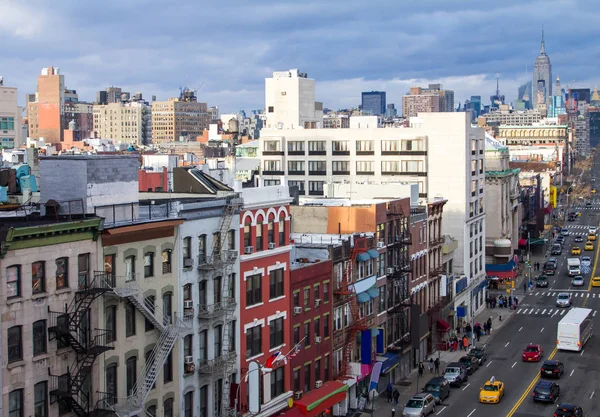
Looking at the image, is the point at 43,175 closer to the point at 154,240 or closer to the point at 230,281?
the point at 154,240

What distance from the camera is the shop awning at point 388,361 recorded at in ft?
235

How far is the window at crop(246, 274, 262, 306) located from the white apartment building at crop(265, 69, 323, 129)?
108590 millimetres

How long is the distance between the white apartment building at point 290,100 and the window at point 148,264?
118213 millimetres

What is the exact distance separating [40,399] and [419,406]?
31993 millimetres

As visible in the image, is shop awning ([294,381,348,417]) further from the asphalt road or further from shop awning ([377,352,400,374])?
the asphalt road

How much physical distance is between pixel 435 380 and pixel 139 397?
3328cm

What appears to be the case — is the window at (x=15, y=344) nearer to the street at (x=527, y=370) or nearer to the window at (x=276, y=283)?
the window at (x=276, y=283)

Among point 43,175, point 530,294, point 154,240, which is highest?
point 43,175

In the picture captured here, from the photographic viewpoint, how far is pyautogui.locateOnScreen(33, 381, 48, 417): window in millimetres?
39375

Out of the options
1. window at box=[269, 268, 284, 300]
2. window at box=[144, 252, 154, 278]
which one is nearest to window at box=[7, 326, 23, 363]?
window at box=[144, 252, 154, 278]

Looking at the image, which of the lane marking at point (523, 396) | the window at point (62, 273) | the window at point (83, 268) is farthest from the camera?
the lane marking at point (523, 396)

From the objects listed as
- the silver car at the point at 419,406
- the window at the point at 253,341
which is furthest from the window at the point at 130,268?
the silver car at the point at 419,406

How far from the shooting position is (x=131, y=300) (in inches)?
1719

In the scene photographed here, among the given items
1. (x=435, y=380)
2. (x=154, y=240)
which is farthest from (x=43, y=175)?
(x=435, y=380)
